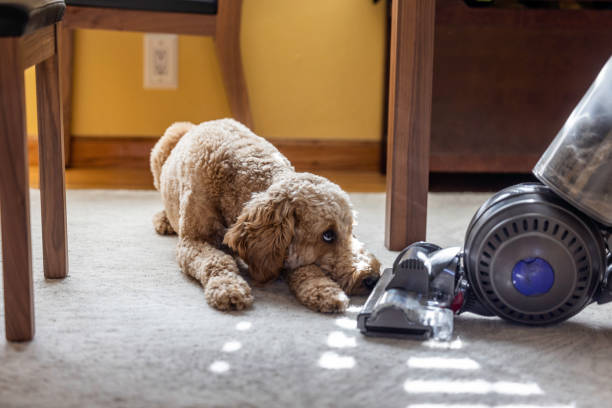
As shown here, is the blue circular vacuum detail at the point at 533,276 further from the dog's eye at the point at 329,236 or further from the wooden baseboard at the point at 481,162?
the wooden baseboard at the point at 481,162

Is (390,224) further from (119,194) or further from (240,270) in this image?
(119,194)

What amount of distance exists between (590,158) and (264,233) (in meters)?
0.54

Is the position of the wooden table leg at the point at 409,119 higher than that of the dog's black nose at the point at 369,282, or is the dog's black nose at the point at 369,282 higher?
the wooden table leg at the point at 409,119

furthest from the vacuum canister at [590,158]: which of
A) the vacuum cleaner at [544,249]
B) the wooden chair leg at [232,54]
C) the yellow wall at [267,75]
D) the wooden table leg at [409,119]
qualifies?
the yellow wall at [267,75]

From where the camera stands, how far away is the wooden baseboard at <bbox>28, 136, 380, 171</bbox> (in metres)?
2.48

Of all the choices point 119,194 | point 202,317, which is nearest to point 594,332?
point 202,317

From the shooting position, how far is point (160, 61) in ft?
8.01

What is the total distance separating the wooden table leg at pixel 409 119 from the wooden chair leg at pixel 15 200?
81 cm

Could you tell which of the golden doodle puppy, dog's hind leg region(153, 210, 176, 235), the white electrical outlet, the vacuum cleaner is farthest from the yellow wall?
the vacuum cleaner

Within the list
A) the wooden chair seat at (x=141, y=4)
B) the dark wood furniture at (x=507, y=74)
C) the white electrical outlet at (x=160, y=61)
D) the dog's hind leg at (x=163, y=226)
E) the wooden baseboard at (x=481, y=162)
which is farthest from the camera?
the white electrical outlet at (x=160, y=61)

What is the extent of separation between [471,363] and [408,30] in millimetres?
781

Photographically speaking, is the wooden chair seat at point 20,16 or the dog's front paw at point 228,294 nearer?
the wooden chair seat at point 20,16

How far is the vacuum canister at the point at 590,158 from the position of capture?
982 millimetres

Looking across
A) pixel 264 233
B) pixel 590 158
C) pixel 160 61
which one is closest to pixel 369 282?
pixel 264 233
